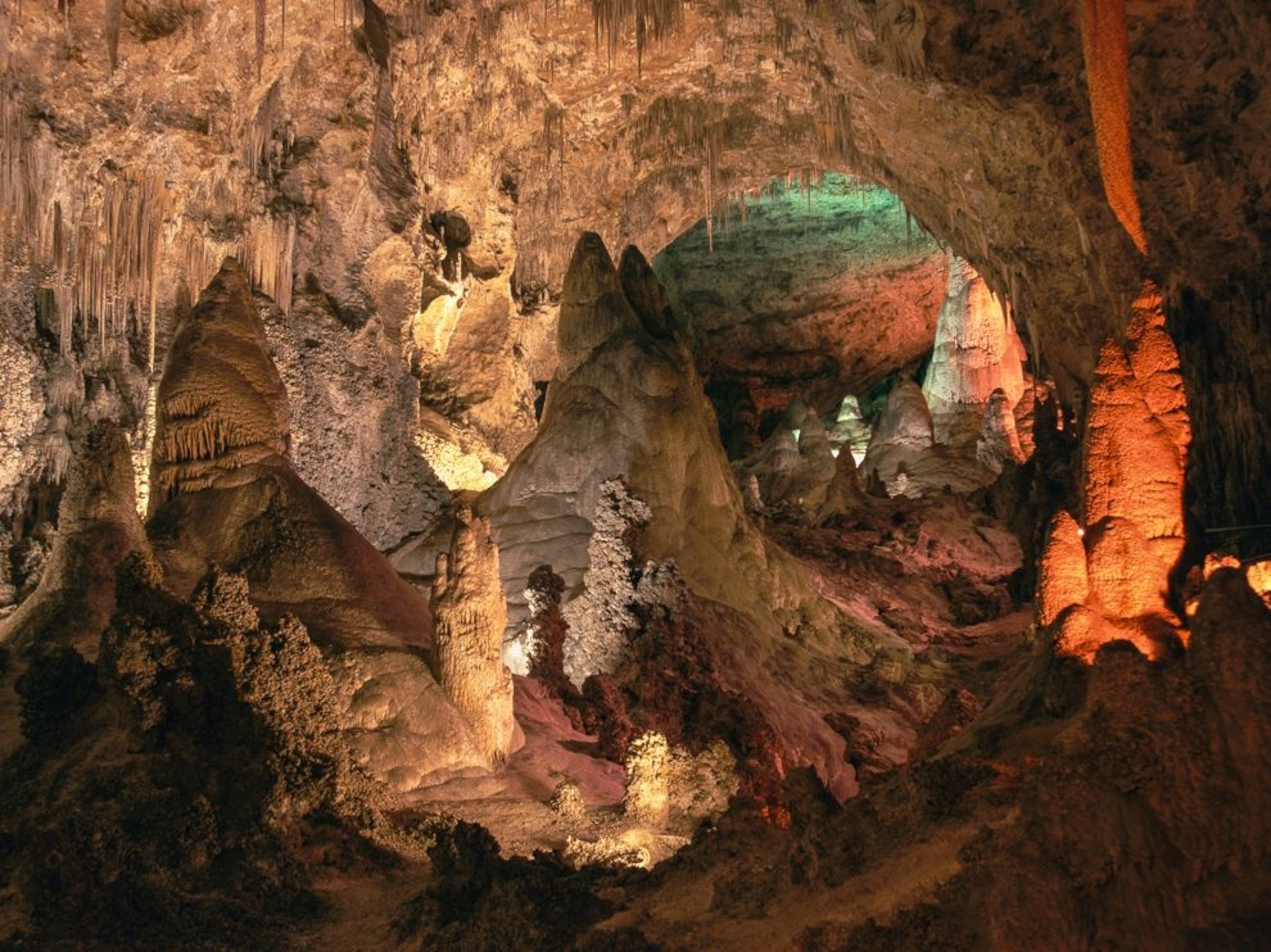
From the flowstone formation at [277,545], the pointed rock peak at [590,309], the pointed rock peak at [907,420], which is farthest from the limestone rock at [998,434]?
the flowstone formation at [277,545]

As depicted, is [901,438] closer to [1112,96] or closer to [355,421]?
[355,421]

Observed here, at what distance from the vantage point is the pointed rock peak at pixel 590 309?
54.7ft

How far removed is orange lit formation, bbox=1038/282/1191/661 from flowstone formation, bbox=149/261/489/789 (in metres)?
4.93

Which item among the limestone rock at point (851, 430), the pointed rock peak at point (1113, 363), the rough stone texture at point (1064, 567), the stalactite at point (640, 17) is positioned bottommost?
the rough stone texture at point (1064, 567)

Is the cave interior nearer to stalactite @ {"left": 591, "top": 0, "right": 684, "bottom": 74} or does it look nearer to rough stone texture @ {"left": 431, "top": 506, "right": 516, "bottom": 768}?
rough stone texture @ {"left": 431, "top": 506, "right": 516, "bottom": 768}

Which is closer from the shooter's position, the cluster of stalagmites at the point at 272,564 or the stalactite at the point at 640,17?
the cluster of stalagmites at the point at 272,564

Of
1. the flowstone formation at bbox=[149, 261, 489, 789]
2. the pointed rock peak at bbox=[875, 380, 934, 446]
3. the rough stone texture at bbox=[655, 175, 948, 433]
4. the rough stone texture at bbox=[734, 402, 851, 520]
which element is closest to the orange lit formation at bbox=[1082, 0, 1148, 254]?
the flowstone formation at bbox=[149, 261, 489, 789]

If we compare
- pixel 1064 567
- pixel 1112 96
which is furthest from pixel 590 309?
pixel 1064 567

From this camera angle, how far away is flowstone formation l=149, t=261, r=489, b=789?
32.2 feet

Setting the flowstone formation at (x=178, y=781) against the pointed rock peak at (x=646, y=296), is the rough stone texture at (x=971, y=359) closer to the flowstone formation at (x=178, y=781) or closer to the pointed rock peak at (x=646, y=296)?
the pointed rock peak at (x=646, y=296)

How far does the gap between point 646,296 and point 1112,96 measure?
7640 mm

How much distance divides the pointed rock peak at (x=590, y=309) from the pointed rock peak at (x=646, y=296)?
0.31 metres

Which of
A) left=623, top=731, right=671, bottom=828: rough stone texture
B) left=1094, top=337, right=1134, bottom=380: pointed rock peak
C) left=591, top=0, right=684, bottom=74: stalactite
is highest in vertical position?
left=591, top=0, right=684, bottom=74: stalactite

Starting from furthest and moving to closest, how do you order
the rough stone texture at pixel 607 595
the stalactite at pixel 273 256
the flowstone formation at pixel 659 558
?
the stalactite at pixel 273 256
the rough stone texture at pixel 607 595
the flowstone formation at pixel 659 558
